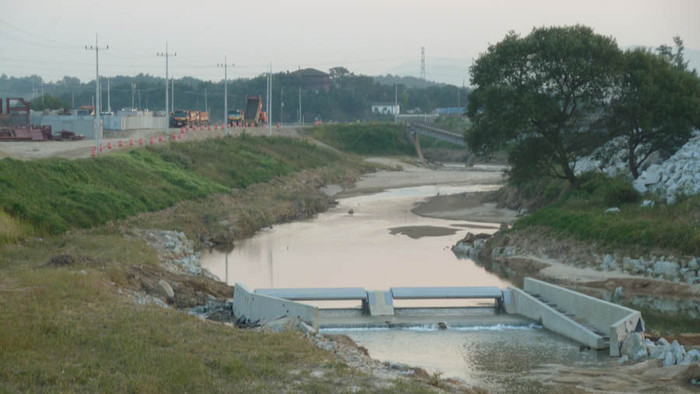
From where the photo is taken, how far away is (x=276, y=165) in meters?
74.9

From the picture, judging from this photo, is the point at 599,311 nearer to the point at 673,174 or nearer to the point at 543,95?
the point at 673,174

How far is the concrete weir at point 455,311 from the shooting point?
24.2m

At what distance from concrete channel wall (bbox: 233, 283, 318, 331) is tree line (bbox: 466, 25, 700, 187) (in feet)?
71.0

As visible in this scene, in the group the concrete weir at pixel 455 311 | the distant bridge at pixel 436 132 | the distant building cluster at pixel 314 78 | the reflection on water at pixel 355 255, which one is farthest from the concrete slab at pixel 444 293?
the distant building cluster at pixel 314 78

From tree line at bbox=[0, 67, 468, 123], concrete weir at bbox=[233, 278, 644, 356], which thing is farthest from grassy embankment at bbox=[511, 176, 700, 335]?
tree line at bbox=[0, 67, 468, 123]

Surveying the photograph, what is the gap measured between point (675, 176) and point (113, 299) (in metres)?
24.6

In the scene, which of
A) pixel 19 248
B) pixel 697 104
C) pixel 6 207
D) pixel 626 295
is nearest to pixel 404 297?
pixel 626 295

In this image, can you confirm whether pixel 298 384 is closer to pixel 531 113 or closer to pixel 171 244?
pixel 171 244

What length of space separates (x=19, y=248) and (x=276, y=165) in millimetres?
43740

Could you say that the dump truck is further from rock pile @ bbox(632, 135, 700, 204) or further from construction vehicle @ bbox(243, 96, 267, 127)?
rock pile @ bbox(632, 135, 700, 204)

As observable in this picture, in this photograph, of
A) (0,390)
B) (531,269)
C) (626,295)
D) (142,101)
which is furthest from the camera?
(142,101)

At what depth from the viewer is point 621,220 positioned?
36.5m

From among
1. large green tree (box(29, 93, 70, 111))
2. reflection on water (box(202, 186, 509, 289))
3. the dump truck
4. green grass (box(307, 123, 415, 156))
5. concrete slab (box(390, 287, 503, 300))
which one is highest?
large green tree (box(29, 93, 70, 111))

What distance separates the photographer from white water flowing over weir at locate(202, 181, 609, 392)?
21906 mm
